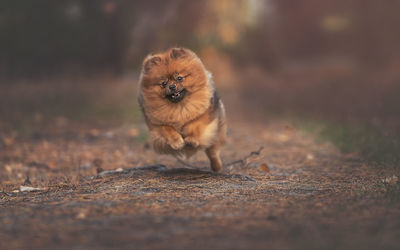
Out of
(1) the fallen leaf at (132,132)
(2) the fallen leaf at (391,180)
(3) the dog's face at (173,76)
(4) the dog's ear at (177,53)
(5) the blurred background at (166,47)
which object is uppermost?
(5) the blurred background at (166,47)

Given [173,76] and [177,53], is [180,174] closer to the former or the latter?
[173,76]

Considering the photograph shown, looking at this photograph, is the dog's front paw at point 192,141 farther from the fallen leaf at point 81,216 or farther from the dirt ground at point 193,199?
the fallen leaf at point 81,216

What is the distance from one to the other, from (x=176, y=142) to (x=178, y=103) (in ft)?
1.39

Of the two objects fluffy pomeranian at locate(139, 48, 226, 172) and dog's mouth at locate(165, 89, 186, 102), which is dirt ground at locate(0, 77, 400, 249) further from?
dog's mouth at locate(165, 89, 186, 102)

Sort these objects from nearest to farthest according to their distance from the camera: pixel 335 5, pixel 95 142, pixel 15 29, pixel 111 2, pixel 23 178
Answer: pixel 23 178, pixel 95 142, pixel 15 29, pixel 111 2, pixel 335 5

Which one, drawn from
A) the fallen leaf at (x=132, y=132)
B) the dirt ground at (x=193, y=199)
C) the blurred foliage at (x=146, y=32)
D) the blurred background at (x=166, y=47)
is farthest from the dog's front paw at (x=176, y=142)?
the blurred foliage at (x=146, y=32)

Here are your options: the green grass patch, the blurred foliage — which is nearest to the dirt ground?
the green grass patch

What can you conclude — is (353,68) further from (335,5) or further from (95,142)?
(95,142)

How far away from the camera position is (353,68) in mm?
23109

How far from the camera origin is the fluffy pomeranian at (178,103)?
5.49 meters

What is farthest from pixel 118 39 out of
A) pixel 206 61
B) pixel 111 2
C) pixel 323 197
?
pixel 323 197

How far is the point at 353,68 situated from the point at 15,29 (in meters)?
14.5

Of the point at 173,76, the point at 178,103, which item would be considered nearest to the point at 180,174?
the point at 178,103

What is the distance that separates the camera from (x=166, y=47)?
10008mm
